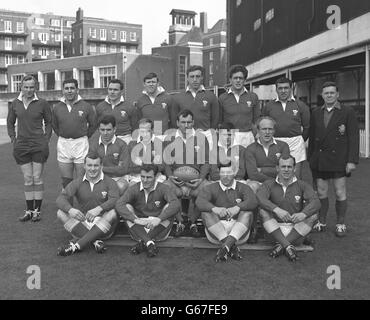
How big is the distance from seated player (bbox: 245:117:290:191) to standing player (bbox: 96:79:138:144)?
1.92 meters

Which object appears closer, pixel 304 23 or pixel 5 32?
pixel 304 23

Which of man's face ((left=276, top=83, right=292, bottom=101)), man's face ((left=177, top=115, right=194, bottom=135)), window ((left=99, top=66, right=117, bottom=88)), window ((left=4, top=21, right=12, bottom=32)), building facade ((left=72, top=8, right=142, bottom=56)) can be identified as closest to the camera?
man's face ((left=177, top=115, right=194, bottom=135))

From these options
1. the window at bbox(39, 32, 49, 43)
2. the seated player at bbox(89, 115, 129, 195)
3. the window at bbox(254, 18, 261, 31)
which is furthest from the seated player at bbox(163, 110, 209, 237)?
the window at bbox(39, 32, 49, 43)

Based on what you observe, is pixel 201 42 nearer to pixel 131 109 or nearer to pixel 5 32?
pixel 5 32

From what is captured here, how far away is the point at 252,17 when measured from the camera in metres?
27.8

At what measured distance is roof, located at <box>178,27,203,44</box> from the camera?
73.5 metres

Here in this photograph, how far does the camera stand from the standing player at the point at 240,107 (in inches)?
247

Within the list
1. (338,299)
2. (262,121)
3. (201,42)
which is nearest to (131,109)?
(262,121)

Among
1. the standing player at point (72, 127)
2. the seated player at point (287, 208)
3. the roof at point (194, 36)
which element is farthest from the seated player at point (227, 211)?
the roof at point (194, 36)

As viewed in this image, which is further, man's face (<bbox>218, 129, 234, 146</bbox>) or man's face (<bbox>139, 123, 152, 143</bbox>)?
man's face (<bbox>139, 123, 152, 143</bbox>)

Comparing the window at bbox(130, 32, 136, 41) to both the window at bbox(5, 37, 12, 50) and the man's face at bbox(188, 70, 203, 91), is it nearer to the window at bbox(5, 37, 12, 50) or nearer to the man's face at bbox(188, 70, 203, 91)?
the window at bbox(5, 37, 12, 50)

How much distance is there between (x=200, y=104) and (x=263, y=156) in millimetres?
1280

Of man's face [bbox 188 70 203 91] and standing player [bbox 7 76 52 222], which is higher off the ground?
man's face [bbox 188 70 203 91]
